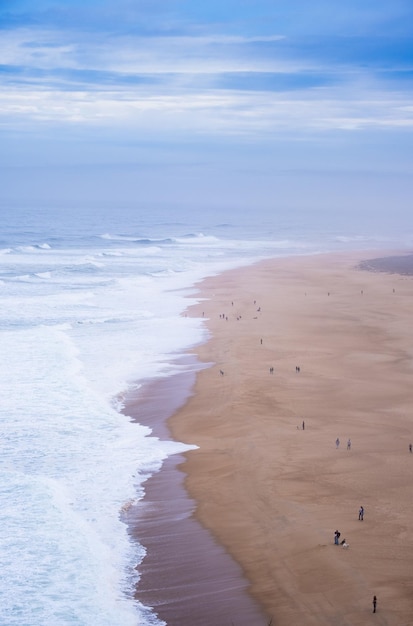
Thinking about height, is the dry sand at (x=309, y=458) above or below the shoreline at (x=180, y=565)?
above

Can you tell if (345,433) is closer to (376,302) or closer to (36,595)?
(36,595)

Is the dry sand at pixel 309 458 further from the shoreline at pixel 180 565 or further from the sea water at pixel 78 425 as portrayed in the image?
the sea water at pixel 78 425

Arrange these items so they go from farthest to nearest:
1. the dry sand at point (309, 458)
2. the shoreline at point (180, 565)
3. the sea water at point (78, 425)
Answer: the sea water at point (78, 425), the dry sand at point (309, 458), the shoreline at point (180, 565)

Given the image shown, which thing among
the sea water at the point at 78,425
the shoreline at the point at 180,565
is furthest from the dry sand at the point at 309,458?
the sea water at the point at 78,425

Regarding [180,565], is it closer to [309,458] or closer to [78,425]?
[309,458]

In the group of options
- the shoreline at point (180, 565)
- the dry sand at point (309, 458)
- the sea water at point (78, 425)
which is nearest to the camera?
the shoreline at point (180, 565)

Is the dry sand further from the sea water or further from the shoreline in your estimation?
the sea water

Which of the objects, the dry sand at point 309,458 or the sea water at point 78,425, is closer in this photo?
the dry sand at point 309,458
